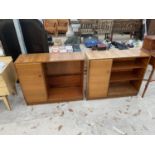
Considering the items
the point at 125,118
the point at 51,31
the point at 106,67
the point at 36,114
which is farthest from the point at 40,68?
the point at 51,31

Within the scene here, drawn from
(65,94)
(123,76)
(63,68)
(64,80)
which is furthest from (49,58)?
(123,76)

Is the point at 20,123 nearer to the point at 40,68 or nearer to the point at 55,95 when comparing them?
the point at 55,95

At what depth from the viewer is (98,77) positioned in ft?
7.06

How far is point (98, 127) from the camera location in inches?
76.7

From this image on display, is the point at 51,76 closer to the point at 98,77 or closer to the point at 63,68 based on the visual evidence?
the point at 63,68

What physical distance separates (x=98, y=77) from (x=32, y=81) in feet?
3.43

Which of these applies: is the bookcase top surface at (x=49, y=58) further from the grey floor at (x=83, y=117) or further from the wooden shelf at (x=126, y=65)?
the grey floor at (x=83, y=117)

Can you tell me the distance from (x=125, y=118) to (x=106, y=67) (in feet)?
2.81

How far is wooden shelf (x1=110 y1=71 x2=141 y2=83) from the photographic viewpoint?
233cm

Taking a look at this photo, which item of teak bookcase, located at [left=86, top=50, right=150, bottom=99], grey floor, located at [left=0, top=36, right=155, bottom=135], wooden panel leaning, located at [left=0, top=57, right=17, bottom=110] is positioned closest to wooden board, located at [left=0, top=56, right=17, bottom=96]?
wooden panel leaning, located at [left=0, top=57, right=17, bottom=110]

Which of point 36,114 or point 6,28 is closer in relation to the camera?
point 36,114

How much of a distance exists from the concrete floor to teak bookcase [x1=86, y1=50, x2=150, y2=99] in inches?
6.6

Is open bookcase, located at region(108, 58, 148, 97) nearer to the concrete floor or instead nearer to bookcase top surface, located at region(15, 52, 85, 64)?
the concrete floor

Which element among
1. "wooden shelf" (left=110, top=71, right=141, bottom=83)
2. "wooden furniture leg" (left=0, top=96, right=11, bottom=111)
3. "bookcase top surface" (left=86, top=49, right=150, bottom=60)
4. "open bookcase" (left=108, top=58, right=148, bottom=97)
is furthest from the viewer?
"wooden shelf" (left=110, top=71, right=141, bottom=83)
